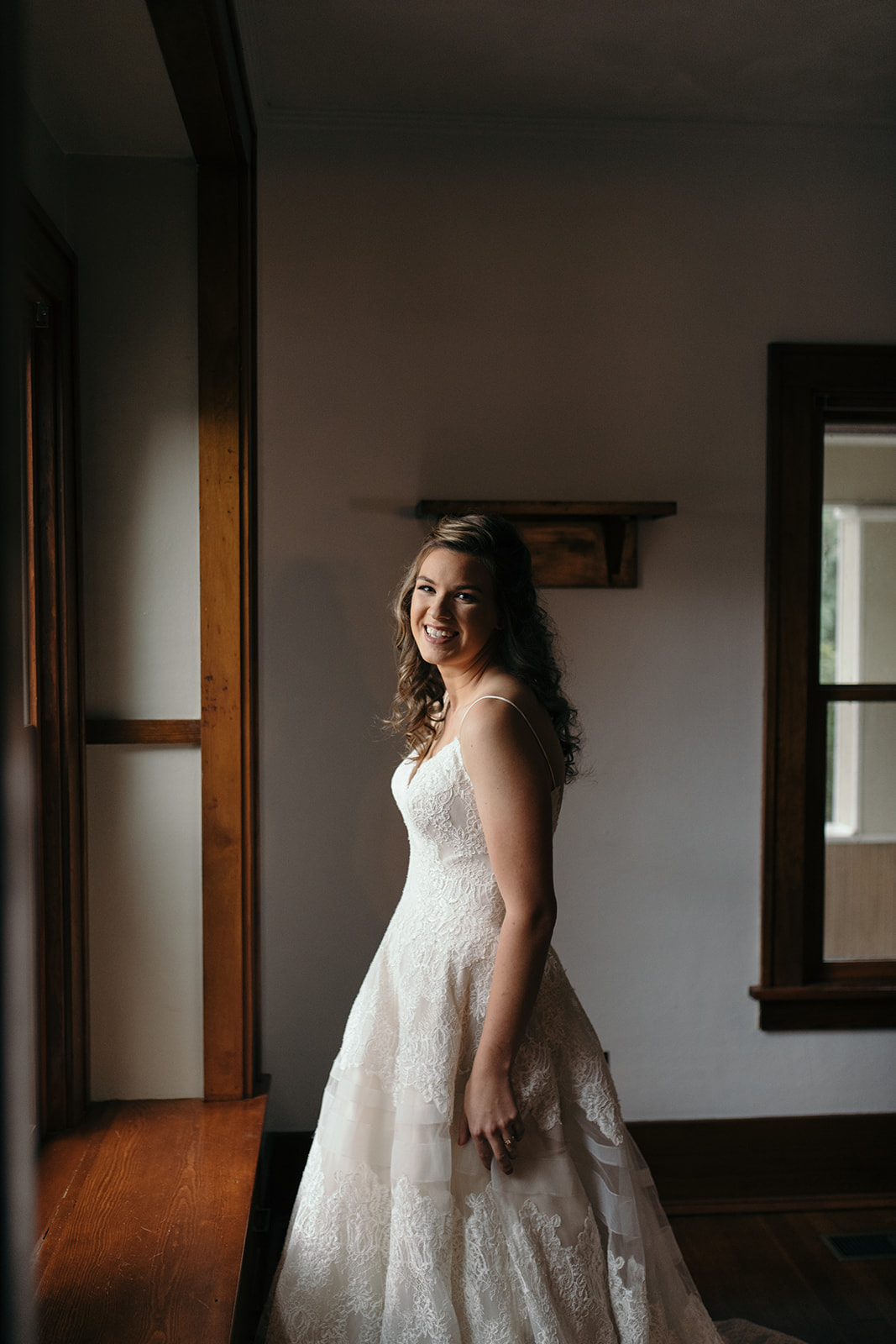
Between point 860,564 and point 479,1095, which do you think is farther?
point 860,564

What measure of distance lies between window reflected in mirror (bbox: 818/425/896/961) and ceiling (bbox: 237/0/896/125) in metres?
0.88

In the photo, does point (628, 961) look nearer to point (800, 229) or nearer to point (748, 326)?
point (748, 326)

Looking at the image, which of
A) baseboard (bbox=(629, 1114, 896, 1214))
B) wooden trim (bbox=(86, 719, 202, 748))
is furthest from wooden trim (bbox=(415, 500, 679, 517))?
baseboard (bbox=(629, 1114, 896, 1214))

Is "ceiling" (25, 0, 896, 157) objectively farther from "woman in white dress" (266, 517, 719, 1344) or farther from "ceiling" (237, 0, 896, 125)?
"woman in white dress" (266, 517, 719, 1344)

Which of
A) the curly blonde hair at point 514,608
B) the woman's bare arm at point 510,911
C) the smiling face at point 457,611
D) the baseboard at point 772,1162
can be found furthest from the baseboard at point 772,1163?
the smiling face at point 457,611

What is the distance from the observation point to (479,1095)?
151cm

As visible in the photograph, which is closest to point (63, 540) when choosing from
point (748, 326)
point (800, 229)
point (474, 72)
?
point (474, 72)

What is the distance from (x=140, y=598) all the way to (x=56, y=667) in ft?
0.83

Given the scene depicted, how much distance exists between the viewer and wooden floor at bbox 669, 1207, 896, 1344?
211 cm

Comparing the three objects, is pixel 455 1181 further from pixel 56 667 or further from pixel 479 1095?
pixel 56 667

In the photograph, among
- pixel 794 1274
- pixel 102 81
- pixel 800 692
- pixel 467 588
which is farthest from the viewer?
pixel 800 692

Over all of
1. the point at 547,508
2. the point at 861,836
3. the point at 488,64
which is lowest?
the point at 861,836

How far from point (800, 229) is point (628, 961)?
2045mm

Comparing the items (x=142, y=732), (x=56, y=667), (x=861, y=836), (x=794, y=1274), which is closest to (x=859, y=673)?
(x=861, y=836)
